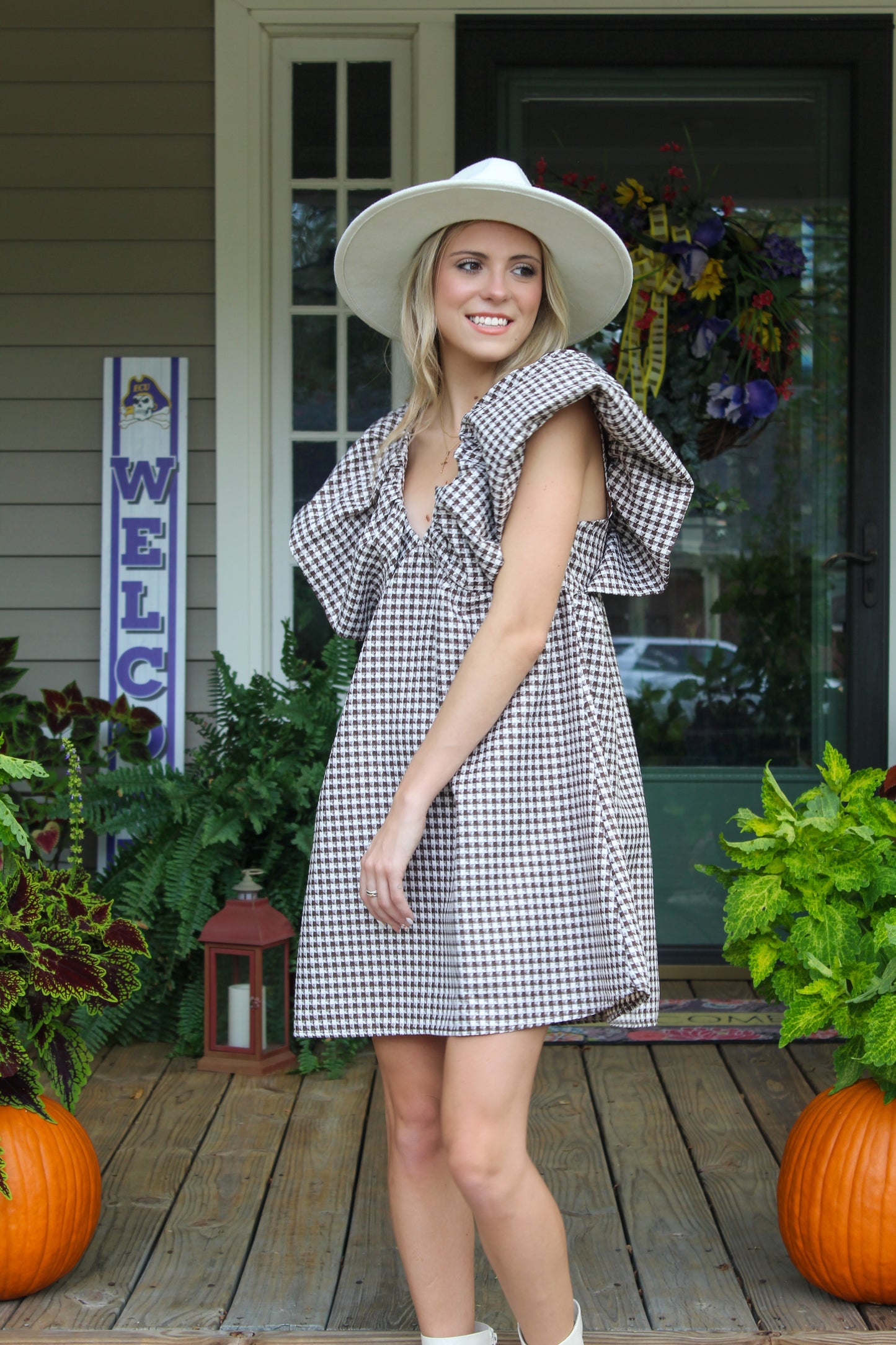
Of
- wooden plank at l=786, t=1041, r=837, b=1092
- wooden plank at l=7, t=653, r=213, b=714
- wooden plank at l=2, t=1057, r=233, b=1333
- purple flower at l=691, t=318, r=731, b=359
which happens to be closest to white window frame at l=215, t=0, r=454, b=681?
wooden plank at l=7, t=653, r=213, b=714

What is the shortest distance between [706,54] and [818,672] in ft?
5.43

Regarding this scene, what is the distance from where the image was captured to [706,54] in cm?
349

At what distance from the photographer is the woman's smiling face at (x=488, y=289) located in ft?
5.25

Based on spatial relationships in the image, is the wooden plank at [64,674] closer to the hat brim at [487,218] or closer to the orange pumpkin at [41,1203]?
the orange pumpkin at [41,1203]

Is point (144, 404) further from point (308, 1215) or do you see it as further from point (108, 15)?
point (308, 1215)

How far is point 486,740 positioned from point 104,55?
273 cm

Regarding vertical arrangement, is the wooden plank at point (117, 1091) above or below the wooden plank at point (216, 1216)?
above

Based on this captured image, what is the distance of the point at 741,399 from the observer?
3500 millimetres

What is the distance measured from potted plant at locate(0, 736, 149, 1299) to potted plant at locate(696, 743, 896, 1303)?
3.06ft

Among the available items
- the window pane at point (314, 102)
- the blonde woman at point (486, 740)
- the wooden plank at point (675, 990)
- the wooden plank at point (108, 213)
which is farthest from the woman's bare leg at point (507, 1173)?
the window pane at point (314, 102)

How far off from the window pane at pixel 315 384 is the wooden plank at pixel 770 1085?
75.2 inches

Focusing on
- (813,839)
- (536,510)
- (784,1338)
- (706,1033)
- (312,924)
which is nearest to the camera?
(536,510)

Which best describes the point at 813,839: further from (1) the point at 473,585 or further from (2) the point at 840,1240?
(1) the point at 473,585

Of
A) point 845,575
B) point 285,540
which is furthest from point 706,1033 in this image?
point 285,540
